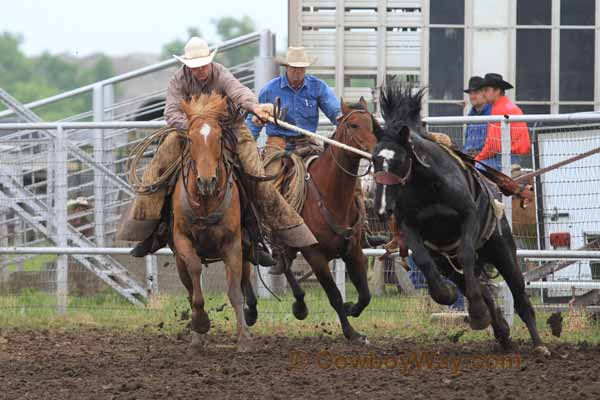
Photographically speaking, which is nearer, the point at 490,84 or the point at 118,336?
the point at 118,336

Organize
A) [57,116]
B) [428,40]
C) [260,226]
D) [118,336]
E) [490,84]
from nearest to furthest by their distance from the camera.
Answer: [260,226], [118,336], [490,84], [428,40], [57,116]

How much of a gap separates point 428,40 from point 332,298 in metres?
5.02

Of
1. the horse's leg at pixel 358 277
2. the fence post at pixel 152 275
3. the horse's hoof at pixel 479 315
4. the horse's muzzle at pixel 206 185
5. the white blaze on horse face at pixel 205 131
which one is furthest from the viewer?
the fence post at pixel 152 275

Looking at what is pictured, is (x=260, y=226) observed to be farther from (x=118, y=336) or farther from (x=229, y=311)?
(x=229, y=311)

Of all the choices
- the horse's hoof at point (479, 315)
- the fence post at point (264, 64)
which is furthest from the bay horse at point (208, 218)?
the fence post at point (264, 64)

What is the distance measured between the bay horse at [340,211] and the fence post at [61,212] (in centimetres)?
323

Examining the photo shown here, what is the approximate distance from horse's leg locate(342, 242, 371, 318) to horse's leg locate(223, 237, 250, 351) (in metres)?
1.41

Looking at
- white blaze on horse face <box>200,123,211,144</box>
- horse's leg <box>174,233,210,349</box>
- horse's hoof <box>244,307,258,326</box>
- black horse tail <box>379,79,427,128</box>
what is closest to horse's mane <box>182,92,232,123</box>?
white blaze on horse face <box>200,123,211,144</box>

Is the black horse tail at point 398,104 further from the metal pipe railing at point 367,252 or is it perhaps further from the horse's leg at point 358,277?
the metal pipe railing at point 367,252

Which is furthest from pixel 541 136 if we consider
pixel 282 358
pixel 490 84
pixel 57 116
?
pixel 57 116

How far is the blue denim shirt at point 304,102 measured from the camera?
1156 cm

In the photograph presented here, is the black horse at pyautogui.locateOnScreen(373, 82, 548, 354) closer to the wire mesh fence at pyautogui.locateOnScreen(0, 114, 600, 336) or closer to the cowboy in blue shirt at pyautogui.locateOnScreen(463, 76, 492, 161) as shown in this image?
A: the wire mesh fence at pyautogui.locateOnScreen(0, 114, 600, 336)

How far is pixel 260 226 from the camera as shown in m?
10.3

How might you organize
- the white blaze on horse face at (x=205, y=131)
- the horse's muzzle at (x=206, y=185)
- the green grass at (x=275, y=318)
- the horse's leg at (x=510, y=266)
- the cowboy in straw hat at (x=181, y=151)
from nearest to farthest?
the horse's muzzle at (x=206, y=185) < the white blaze on horse face at (x=205, y=131) < the horse's leg at (x=510, y=266) < the cowboy in straw hat at (x=181, y=151) < the green grass at (x=275, y=318)
